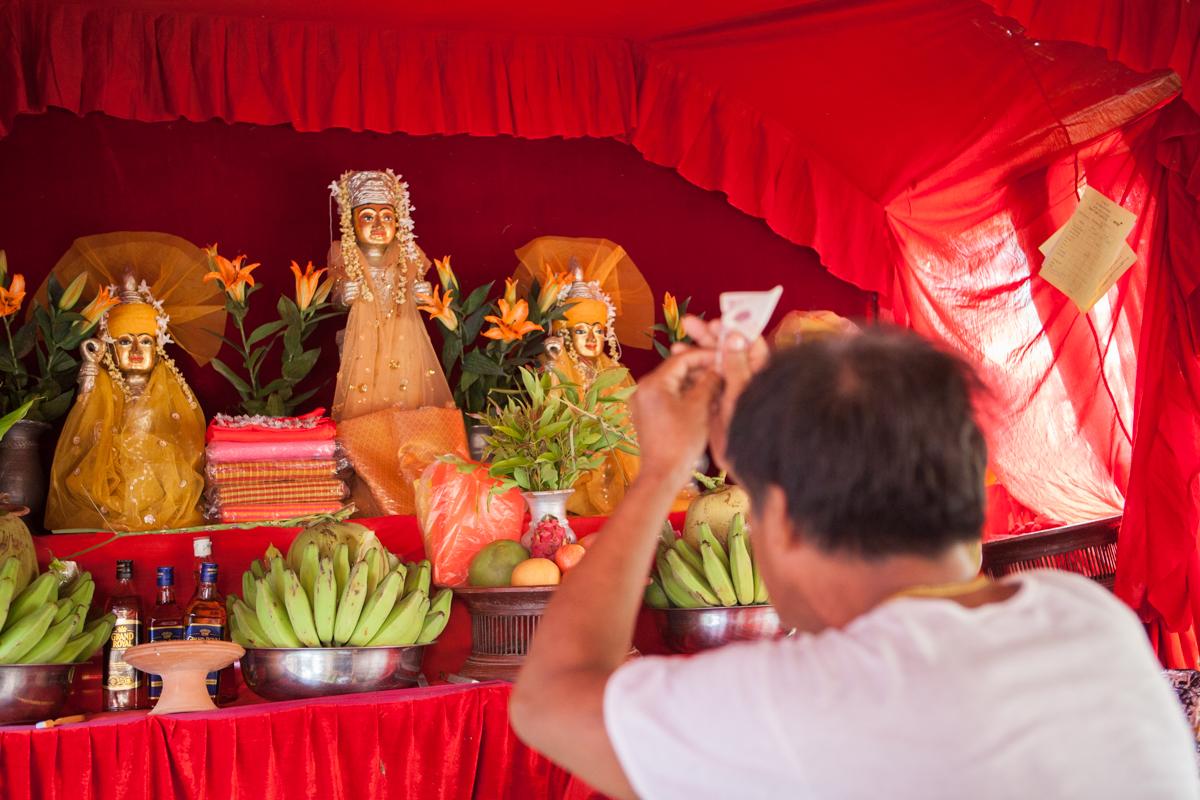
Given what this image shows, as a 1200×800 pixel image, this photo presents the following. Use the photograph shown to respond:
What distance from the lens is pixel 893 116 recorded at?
11.7 ft

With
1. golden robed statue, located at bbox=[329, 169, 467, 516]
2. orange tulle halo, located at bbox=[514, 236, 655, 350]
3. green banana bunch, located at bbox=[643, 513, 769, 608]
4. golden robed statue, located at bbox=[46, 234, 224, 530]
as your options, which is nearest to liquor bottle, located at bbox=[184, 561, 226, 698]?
golden robed statue, located at bbox=[46, 234, 224, 530]

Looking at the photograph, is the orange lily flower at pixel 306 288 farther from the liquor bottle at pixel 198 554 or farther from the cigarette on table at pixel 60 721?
the cigarette on table at pixel 60 721

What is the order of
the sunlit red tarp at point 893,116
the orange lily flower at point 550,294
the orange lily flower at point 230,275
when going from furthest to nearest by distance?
the orange lily flower at point 550,294
the orange lily flower at point 230,275
the sunlit red tarp at point 893,116

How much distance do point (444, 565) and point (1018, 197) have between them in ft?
6.30

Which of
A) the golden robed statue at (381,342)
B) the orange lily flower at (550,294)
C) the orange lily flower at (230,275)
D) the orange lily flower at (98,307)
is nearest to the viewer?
the orange lily flower at (98,307)

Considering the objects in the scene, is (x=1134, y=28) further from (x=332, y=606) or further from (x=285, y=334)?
(x=285, y=334)

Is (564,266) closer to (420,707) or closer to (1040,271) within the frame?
(1040,271)

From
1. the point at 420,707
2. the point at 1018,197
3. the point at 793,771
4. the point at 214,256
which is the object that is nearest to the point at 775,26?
the point at 1018,197

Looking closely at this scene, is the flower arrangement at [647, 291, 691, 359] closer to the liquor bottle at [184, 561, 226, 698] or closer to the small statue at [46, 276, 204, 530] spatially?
the small statue at [46, 276, 204, 530]

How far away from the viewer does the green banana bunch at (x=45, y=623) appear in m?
1.89

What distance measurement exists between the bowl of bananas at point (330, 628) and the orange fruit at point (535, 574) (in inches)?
6.4

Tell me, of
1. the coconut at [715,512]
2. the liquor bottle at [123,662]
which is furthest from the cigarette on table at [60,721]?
the coconut at [715,512]

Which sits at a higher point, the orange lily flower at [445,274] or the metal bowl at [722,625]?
the orange lily flower at [445,274]

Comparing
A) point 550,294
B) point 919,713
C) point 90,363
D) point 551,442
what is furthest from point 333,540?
point 919,713
